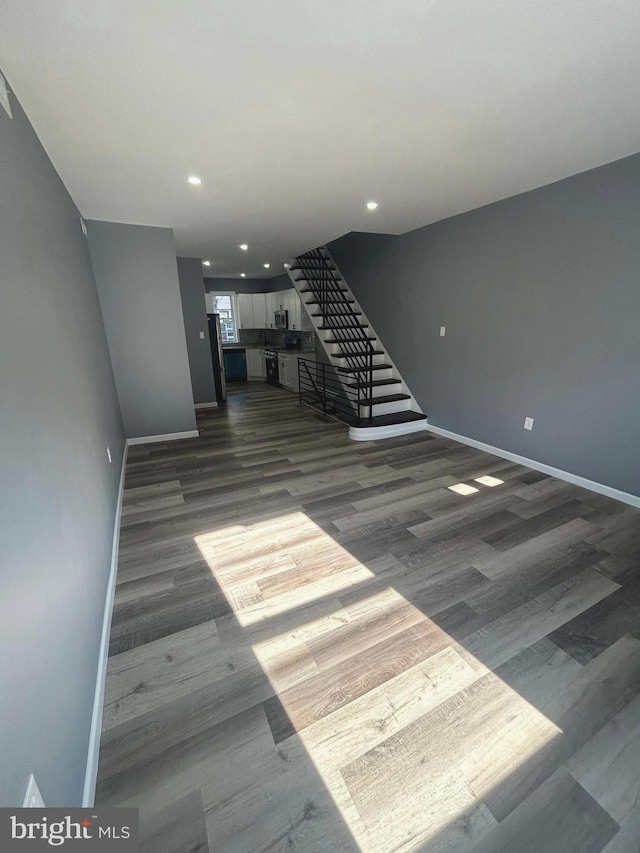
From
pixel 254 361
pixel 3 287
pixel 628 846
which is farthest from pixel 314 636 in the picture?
pixel 254 361

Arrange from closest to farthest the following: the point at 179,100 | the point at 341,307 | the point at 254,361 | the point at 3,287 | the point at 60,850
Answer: the point at 60,850
the point at 3,287
the point at 179,100
the point at 341,307
the point at 254,361

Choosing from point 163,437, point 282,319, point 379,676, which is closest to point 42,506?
point 379,676

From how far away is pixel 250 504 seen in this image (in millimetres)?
2879

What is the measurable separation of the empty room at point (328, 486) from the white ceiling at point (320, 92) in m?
0.02

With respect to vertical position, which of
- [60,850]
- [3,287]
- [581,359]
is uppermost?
[3,287]

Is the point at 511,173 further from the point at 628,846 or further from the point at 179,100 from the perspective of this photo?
the point at 628,846

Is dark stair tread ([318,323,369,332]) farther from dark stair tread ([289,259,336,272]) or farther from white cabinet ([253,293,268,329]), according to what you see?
white cabinet ([253,293,268,329])

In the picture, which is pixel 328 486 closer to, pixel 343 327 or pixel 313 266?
pixel 343 327

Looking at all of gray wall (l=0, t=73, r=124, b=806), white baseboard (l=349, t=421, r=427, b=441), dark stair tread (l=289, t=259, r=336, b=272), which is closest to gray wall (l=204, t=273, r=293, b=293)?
dark stair tread (l=289, t=259, r=336, b=272)

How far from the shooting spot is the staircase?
460cm

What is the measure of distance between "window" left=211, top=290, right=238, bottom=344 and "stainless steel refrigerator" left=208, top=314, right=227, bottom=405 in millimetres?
2673

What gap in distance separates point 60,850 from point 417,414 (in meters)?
4.65

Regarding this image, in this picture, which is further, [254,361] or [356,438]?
[254,361]

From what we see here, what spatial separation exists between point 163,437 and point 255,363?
14.4ft
